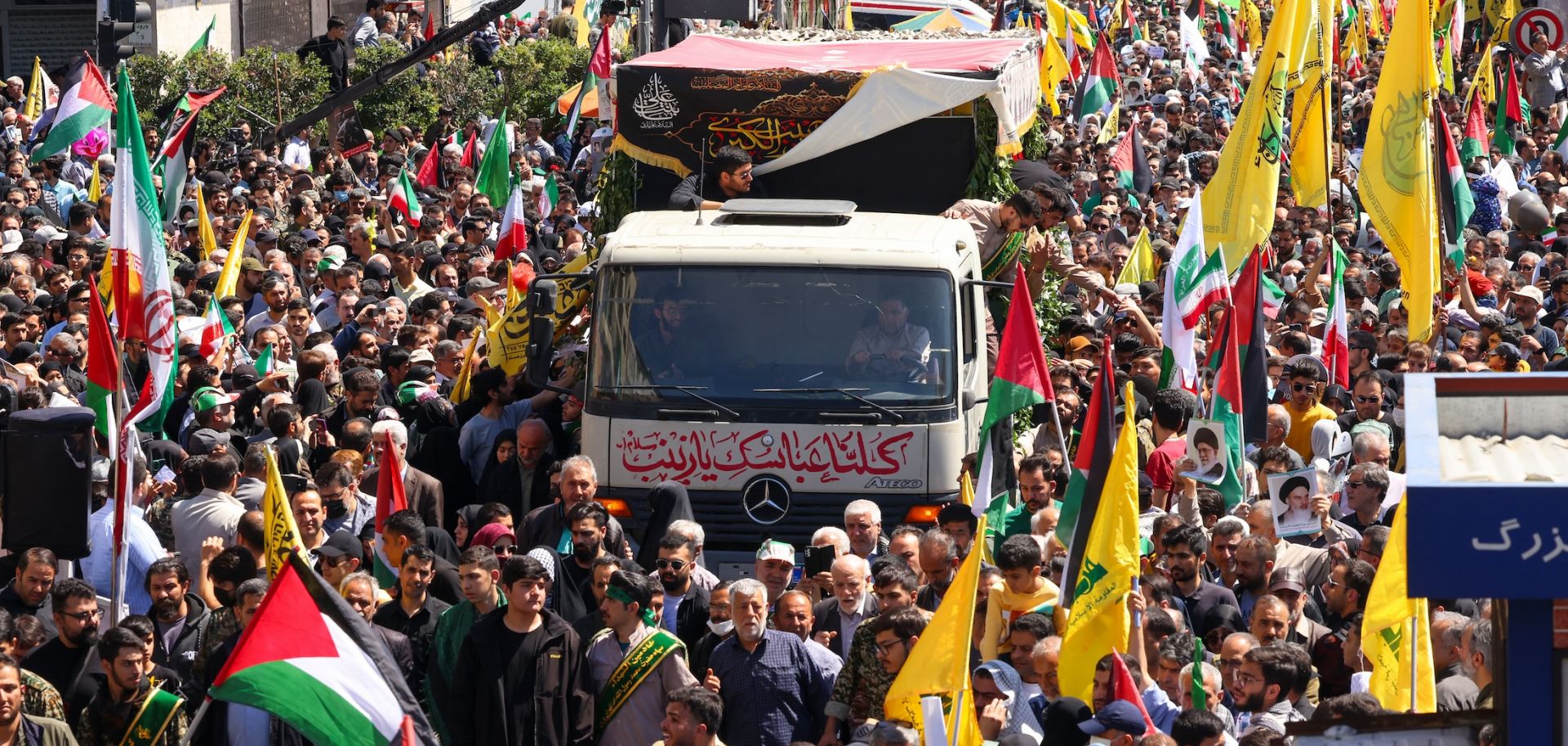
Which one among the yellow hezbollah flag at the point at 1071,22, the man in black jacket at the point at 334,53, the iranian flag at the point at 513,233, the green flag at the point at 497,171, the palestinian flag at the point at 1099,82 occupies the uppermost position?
the yellow hezbollah flag at the point at 1071,22

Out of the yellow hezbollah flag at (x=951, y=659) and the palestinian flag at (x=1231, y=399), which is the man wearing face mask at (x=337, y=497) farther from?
the palestinian flag at (x=1231, y=399)

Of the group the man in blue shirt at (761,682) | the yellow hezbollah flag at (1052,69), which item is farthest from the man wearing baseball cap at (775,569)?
the yellow hezbollah flag at (1052,69)

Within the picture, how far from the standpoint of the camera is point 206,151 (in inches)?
969

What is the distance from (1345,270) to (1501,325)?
2257mm

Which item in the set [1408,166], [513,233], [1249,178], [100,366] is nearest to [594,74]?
[513,233]

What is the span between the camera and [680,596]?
30.9 ft

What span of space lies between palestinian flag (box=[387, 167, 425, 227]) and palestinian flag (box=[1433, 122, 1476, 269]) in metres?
8.93

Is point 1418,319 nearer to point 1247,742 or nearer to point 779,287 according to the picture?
point 779,287

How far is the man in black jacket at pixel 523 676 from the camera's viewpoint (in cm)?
841

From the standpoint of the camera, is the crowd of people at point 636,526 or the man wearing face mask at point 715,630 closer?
the crowd of people at point 636,526

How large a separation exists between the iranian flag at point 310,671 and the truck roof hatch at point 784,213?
549 cm

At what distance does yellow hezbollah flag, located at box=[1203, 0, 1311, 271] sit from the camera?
50.2ft

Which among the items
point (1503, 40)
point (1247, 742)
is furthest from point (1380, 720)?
point (1503, 40)

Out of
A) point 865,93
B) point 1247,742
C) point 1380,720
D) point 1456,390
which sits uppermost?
point 865,93
